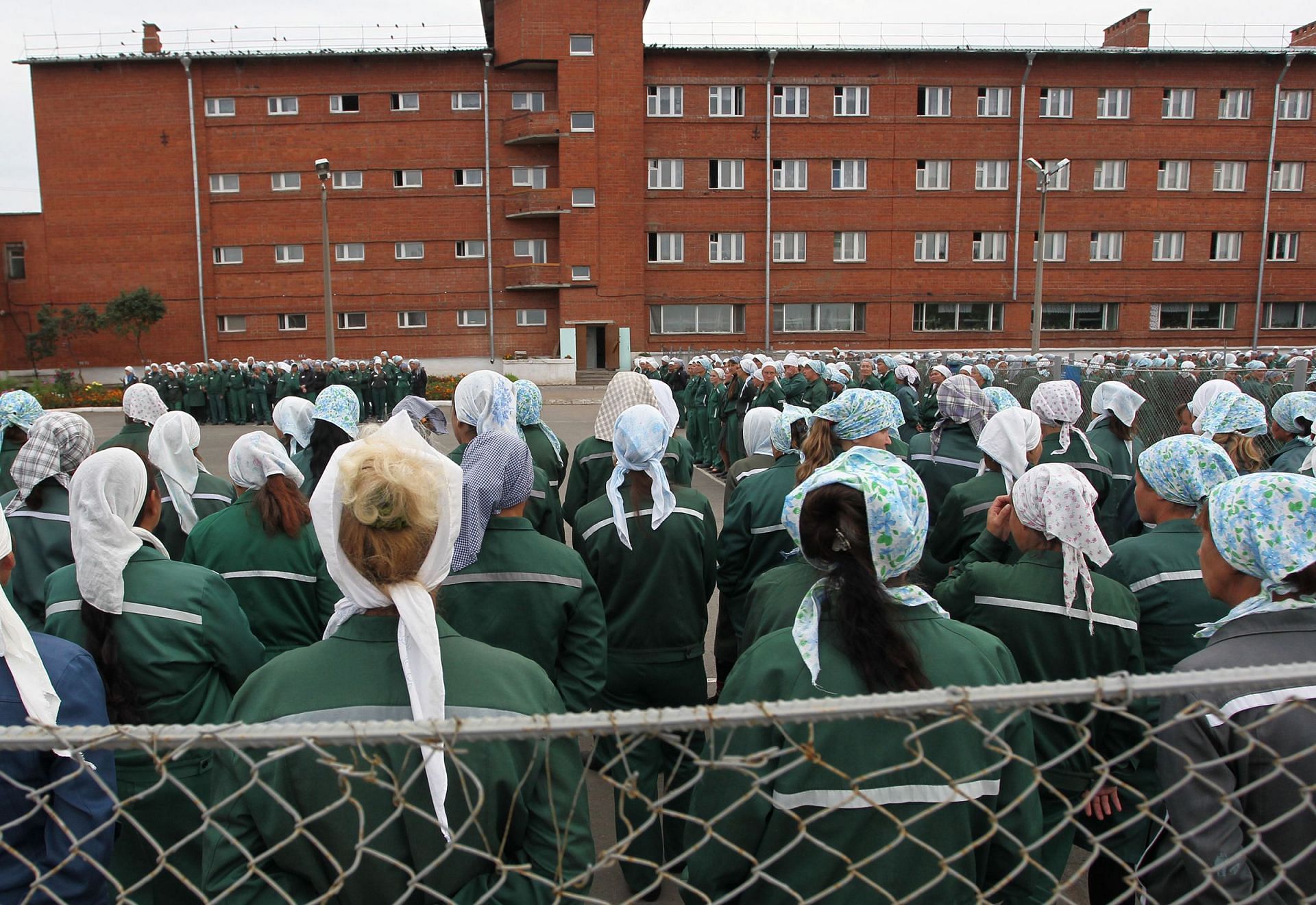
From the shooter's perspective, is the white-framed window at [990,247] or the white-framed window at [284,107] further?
the white-framed window at [990,247]

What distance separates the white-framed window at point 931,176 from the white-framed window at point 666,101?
11.5 meters

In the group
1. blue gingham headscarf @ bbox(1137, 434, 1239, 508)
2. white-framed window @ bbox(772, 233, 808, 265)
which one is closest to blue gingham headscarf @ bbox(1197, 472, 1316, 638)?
Answer: blue gingham headscarf @ bbox(1137, 434, 1239, 508)

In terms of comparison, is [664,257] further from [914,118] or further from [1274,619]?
[1274,619]

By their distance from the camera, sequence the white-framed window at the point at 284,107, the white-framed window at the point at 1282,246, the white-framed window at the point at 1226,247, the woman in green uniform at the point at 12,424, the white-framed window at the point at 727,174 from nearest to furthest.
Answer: the woman in green uniform at the point at 12,424
the white-framed window at the point at 284,107
the white-framed window at the point at 727,174
the white-framed window at the point at 1226,247
the white-framed window at the point at 1282,246

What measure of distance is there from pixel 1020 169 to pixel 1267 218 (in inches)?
498

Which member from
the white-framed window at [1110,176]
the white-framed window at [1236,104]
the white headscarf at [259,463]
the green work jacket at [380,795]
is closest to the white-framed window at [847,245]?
the white-framed window at [1110,176]

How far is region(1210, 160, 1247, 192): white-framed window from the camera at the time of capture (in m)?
43.3

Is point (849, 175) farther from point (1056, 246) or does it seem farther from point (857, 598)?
point (857, 598)

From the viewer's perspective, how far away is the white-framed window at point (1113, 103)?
42.4 metres

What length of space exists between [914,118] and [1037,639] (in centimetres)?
4350

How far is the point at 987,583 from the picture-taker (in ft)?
10.1

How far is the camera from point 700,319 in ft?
142

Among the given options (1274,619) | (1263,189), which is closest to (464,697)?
(1274,619)

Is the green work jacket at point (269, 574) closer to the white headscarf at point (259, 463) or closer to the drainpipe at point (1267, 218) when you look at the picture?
the white headscarf at point (259, 463)
